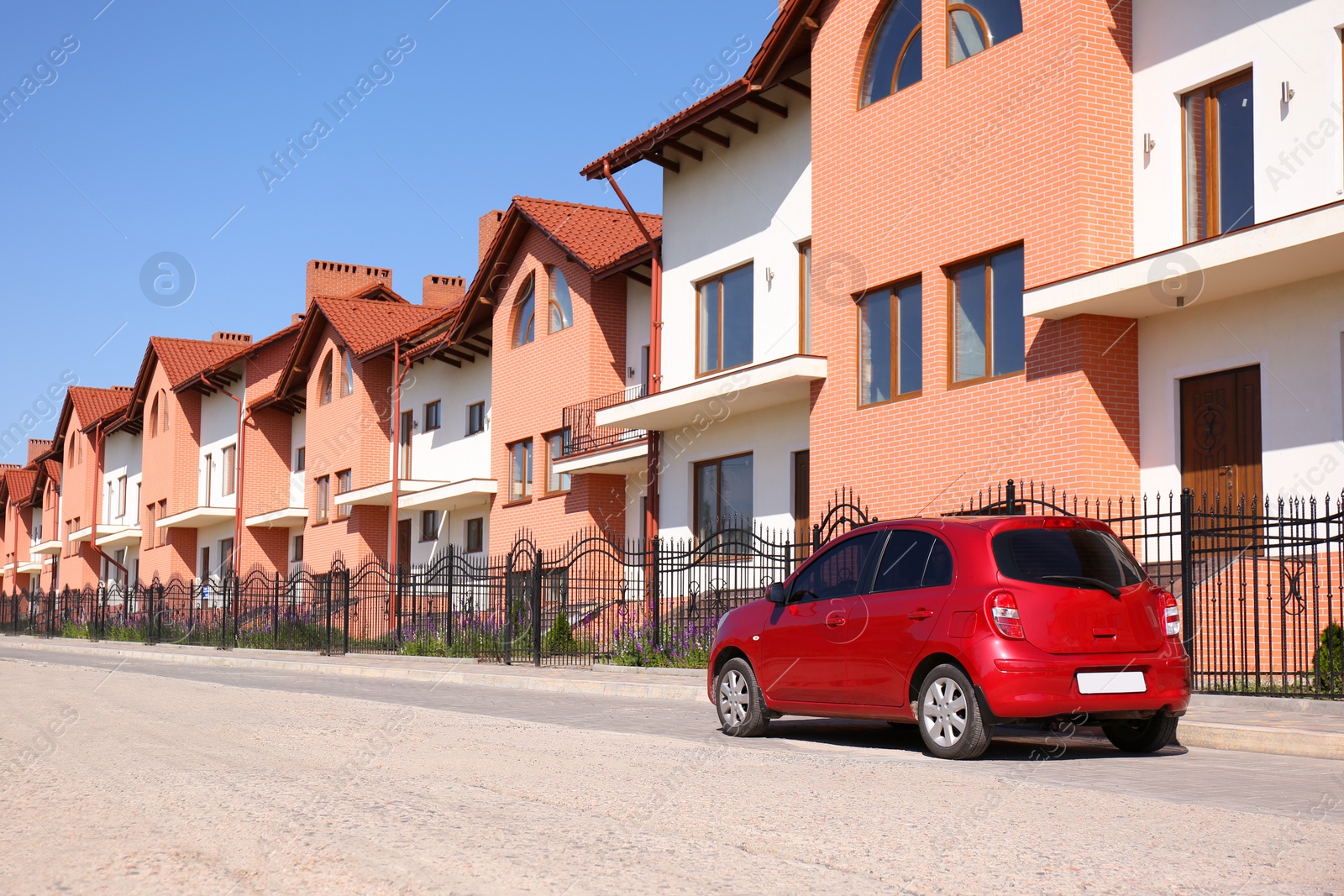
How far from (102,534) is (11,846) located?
58.2 m

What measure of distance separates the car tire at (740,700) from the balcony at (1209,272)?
655 cm

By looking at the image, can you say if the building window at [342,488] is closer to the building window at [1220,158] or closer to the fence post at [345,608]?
the fence post at [345,608]

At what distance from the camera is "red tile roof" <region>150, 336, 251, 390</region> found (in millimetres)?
53188

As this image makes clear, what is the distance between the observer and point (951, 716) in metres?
9.33

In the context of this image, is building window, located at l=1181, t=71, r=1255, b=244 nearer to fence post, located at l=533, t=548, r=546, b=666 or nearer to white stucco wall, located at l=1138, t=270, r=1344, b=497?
white stucco wall, located at l=1138, t=270, r=1344, b=497

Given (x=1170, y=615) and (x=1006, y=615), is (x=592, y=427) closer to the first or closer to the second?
(x=1170, y=615)

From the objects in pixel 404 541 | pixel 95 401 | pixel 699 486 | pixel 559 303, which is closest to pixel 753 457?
pixel 699 486

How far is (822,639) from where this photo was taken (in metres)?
10.4

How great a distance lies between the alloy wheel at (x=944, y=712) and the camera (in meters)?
9.27

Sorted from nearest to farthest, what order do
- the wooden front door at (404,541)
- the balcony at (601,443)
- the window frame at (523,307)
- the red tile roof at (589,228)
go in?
1. the balcony at (601,443)
2. the red tile roof at (589,228)
3. the window frame at (523,307)
4. the wooden front door at (404,541)

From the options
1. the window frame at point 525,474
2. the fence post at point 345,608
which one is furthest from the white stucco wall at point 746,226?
the fence post at point 345,608

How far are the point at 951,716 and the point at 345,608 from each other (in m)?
20.1

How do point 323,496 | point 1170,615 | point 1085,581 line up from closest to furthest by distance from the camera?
point 1085,581
point 1170,615
point 323,496

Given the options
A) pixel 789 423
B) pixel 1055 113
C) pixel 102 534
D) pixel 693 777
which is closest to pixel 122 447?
pixel 102 534
